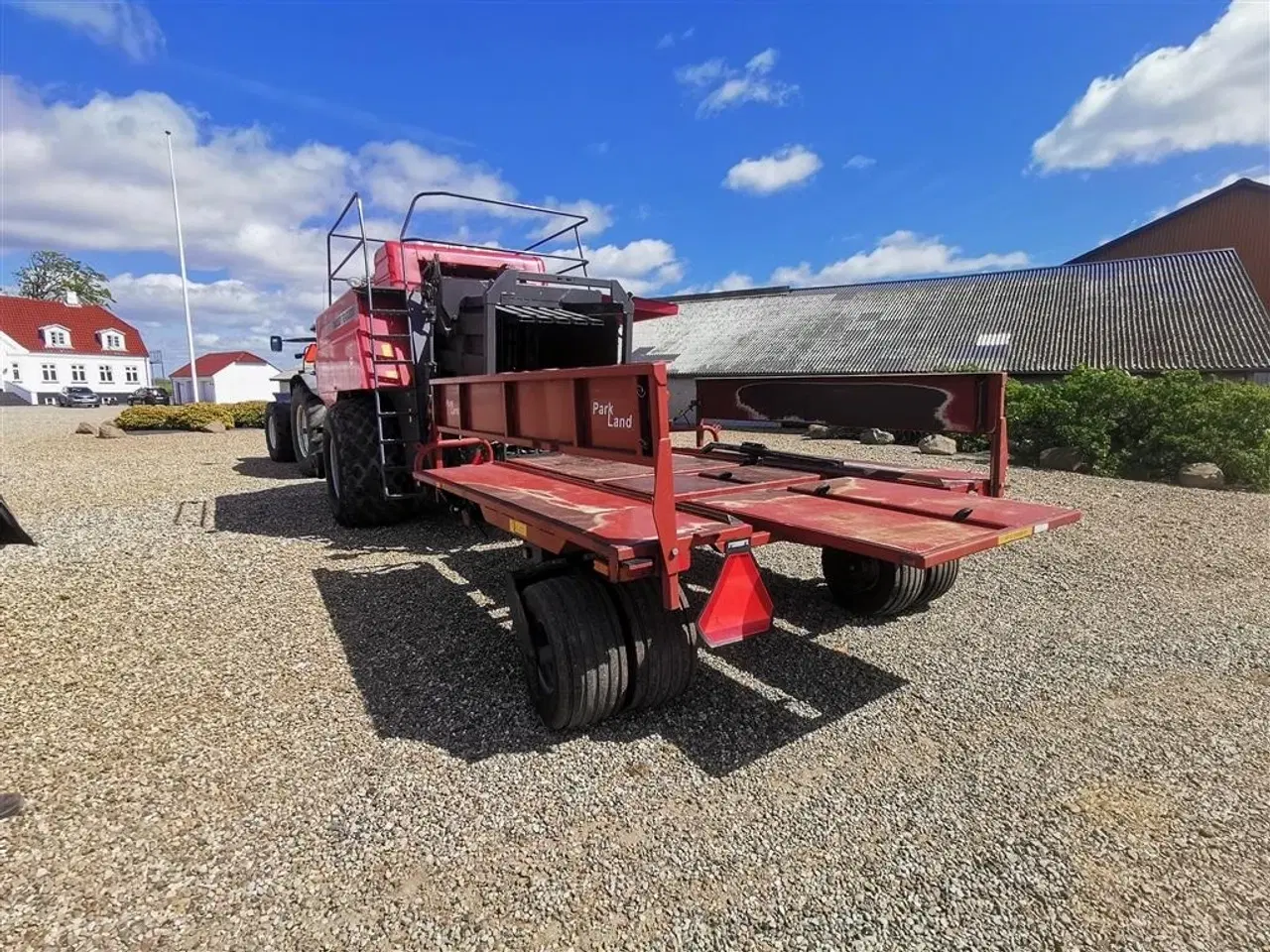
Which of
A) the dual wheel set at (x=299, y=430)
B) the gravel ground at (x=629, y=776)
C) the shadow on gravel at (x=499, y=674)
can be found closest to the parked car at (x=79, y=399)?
the dual wheel set at (x=299, y=430)

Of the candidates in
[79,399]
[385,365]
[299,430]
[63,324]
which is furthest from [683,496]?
[63,324]

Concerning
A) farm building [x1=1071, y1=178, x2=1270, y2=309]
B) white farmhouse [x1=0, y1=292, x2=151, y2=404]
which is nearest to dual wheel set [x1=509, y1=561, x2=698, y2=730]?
farm building [x1=1071, y1=178, x2=1270, y2=309]

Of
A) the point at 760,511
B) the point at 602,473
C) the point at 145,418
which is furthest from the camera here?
the point at 145,418

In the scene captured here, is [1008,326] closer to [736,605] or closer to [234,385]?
[736,605]

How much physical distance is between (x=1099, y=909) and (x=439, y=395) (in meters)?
4.77

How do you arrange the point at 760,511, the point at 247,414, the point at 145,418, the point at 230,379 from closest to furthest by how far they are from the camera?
the point at 760,511, the point at 145,418, the point at 247,414, the point at 230,379

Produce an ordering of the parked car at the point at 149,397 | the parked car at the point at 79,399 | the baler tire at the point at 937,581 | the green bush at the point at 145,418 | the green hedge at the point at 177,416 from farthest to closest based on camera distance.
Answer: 1. the parked car at the point at 149,397
2. the parked car at the point at 79,399
3. the green hedge at the point at 177,416
4. the green bush at the point at 145,418
5. the baler tire at the point at 937,581

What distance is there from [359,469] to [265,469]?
20.5ft

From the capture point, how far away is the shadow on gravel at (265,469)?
10227mm

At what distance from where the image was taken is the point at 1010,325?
2108cm

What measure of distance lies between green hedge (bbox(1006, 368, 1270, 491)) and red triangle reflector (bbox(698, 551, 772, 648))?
407 inches

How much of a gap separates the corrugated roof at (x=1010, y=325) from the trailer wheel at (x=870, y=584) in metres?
15.7

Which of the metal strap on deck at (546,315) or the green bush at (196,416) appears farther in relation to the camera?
the green bush at (196,416)

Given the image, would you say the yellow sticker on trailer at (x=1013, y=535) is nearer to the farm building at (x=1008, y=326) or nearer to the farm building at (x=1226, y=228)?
the farm building at (x=1008, y=326)
